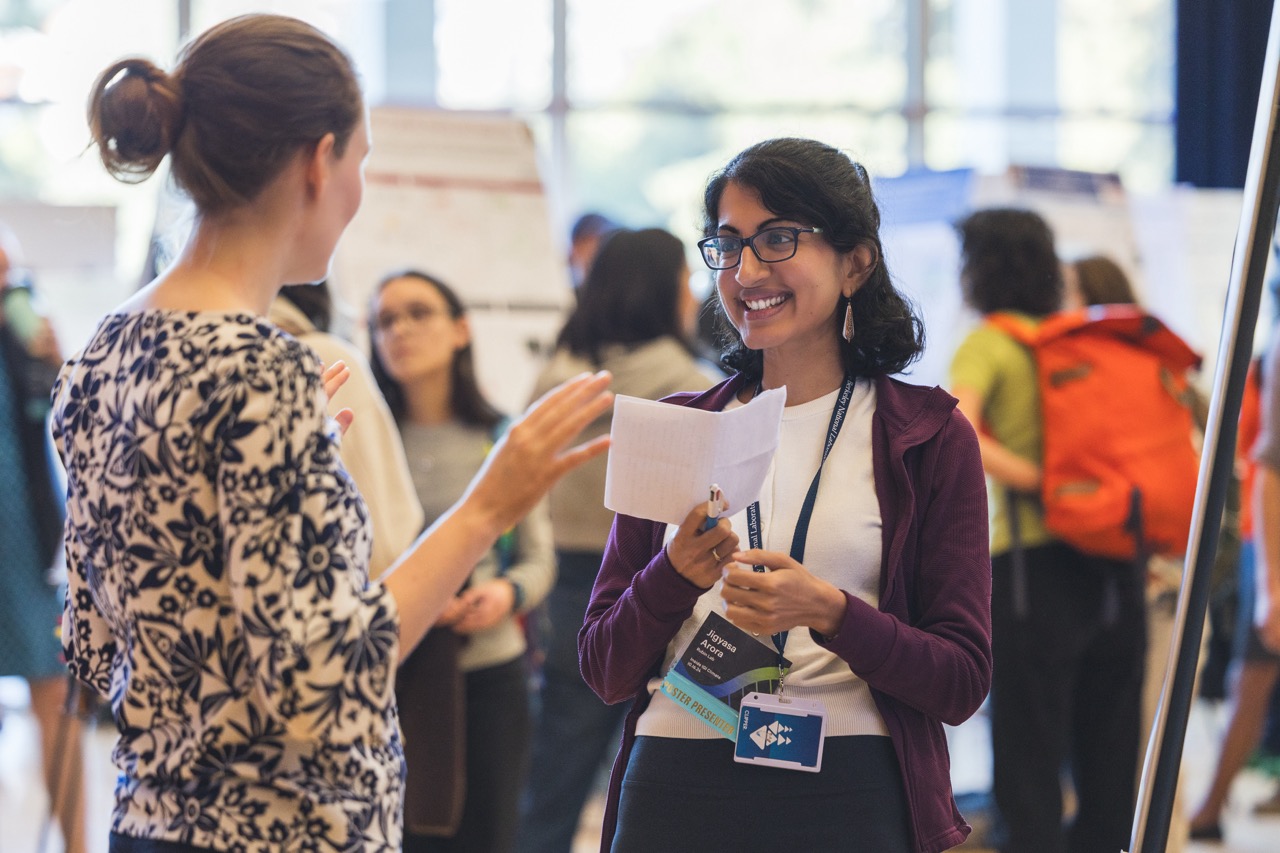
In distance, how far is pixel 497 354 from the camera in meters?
5.04

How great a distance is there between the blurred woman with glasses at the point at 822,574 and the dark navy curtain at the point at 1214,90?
7.08m

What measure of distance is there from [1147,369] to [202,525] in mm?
2573

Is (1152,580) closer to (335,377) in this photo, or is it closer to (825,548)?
(825,548)

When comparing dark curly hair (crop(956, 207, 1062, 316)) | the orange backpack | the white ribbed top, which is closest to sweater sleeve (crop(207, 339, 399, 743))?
the white ribbed top

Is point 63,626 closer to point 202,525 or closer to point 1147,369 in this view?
point 202,525

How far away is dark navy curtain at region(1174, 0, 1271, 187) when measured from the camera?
7.79 m

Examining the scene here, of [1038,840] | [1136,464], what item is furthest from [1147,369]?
[1038,840]

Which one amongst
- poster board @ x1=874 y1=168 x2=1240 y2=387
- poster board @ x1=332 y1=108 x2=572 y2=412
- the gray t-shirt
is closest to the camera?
the gray t-shirt

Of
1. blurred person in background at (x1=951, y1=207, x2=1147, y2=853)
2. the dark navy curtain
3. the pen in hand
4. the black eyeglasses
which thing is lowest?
blurred person in background at (x1=951, y1=207, x2=1147, y2=853)

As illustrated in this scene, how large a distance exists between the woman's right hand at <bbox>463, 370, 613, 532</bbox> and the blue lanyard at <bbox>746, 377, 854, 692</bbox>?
0.29 meters

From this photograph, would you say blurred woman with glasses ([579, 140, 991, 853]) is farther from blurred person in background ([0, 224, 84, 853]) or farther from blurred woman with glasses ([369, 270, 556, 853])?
blurred person in background ([0, 224, 84, 853])

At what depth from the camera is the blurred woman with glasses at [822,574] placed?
1495 mm

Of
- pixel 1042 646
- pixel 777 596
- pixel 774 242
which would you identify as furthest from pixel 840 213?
pixel 1042 646

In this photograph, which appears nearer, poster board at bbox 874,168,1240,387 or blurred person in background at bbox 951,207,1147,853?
blurred person in background at bbox 951,207,1147,853
